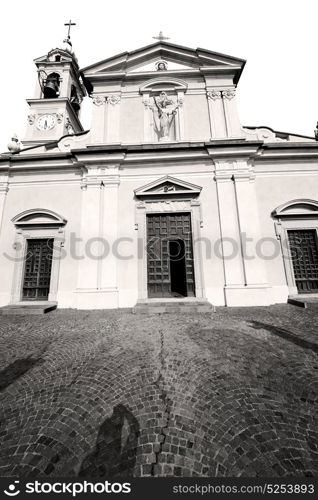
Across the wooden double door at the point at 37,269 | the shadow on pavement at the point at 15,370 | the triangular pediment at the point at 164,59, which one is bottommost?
the shadow on pavement at the point at 15,370

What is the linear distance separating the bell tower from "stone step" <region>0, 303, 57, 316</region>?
13395 mm

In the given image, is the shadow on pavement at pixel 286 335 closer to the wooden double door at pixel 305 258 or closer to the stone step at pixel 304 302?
the stone step at pixel 304 302

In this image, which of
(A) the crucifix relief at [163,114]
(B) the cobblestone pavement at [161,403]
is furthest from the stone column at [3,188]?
(A) the crucifix relief at [163,114]

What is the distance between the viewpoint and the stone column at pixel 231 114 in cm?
1001

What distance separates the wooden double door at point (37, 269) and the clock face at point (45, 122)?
39.7 feet

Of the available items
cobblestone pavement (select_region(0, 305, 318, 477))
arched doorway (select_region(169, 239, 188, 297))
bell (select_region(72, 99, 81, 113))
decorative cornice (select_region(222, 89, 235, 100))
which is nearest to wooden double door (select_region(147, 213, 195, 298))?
arched doorway (select_region(169, 239, 188, 297))

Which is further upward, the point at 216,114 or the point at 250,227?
the point at 216,114

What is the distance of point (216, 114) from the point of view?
10.3 meters

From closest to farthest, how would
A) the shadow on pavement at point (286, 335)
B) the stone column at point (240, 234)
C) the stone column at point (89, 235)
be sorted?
the shadow on pavement at point (286, 335), the stone column at point (240, 234), the stone column at point (89, 235)

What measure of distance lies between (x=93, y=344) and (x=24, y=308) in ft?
15.1

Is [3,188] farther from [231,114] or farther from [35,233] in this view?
[231,114]

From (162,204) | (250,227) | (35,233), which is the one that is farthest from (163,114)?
(35,233)

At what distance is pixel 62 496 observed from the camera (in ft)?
6.34

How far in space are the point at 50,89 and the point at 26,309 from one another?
A: 18.3 meters
